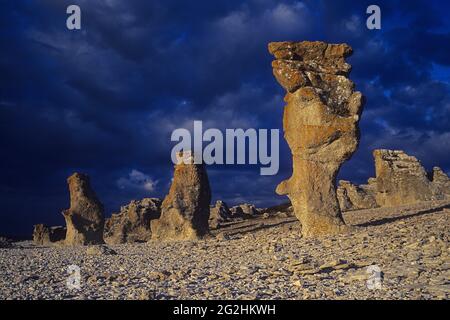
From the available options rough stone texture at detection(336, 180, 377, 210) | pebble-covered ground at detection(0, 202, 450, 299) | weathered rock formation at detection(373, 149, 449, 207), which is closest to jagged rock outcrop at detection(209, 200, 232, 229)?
rough stone texture at detection(336, 180, 377, 210)

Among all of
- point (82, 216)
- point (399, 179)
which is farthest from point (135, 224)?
point (399, 179)

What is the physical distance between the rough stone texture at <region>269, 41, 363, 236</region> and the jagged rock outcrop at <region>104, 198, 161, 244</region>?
16195mm

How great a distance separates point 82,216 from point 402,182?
23359 millimetres

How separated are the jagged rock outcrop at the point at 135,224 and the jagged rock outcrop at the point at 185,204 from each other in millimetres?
6322

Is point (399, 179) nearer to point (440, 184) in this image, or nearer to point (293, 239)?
point (440, 184)

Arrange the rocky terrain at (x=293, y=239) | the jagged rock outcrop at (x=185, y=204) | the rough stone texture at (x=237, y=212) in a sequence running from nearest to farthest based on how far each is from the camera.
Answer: the rocky terrain at (x=293, y=239), the jagged rock outcrop at (x=185, y=204), the rough stone texture at (x=237, y=212)

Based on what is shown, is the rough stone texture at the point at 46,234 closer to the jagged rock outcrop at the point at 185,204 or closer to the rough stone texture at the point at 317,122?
the jagged rock outcrop at the point at 185,204

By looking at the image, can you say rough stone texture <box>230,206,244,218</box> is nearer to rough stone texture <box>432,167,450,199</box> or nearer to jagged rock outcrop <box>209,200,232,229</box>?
jagged rock outcrop <box>209,200,232,229</box>

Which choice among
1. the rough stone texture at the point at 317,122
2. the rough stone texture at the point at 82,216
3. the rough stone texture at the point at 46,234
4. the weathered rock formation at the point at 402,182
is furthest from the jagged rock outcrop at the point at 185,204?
the weathered rock formation at the point at 402,182

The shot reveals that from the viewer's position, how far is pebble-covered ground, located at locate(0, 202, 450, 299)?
30.4 ft

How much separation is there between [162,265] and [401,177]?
90.4ft

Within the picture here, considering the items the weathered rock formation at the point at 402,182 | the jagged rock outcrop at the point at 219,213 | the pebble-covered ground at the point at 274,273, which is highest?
the weathered rock formation at the point at 402,182

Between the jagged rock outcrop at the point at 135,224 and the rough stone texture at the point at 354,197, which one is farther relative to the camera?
the rough stone texture at the point at 354,197

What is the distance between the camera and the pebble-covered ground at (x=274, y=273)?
927cm
